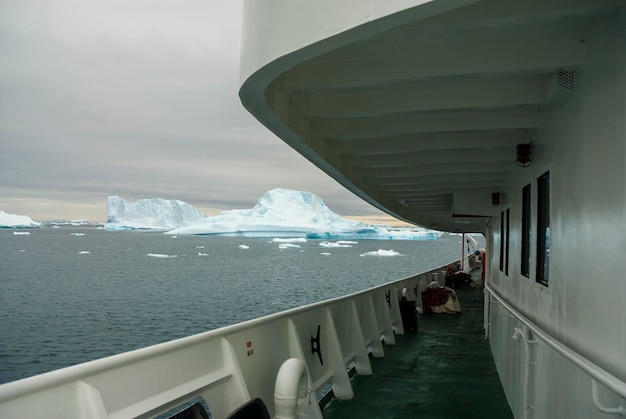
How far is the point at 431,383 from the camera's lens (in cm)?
608

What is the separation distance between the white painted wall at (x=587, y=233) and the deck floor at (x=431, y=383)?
Result: 1325 mm

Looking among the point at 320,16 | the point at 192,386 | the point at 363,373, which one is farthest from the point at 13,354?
the point at 320,16

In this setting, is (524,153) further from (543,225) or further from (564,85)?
(564,85)

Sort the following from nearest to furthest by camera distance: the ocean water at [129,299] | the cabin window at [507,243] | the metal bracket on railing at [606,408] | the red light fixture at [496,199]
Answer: the metal bracket on railing at [606,408], the cabin window at [507,243], the red light fixture at [496,199], the ocean water at [129,299]

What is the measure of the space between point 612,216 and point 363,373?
4335mm

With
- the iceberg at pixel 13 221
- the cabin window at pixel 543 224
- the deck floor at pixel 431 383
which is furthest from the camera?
the iceberg at pixel 13 221

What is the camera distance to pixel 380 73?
10.7ft

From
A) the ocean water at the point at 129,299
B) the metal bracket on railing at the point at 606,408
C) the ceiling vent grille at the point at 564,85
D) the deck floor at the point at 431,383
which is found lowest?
the ocean water at the point at 129,299

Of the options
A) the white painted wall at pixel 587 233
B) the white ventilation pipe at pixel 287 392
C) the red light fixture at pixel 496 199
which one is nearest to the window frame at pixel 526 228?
the white painted wall at pixel 587 233

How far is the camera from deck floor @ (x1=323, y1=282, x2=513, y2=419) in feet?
16.6

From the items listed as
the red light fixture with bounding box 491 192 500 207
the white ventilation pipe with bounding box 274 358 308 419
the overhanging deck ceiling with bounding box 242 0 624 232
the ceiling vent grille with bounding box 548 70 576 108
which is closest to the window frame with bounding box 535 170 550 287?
the overhanging deck ceiling with bounding box 242 0 624 232

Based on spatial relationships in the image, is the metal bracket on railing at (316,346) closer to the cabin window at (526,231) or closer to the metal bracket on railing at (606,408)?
the cabin window at (526,231)

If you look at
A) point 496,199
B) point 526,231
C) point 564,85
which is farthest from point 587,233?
point 496,199

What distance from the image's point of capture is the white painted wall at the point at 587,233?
2.38 metres
